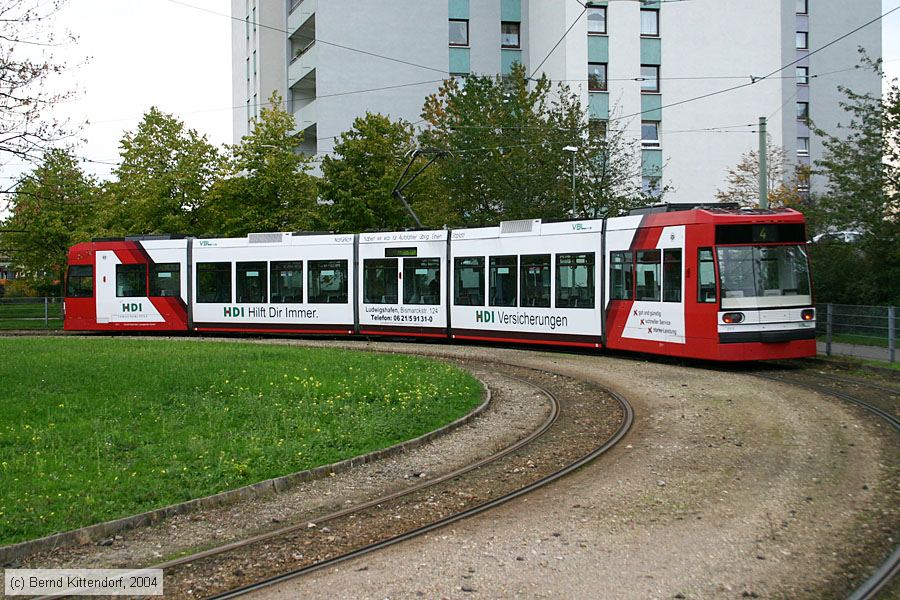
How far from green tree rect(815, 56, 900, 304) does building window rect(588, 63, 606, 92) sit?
2465cm

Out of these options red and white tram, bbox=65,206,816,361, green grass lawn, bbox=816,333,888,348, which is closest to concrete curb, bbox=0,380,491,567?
red and white tram, bbox=65,206,816,361

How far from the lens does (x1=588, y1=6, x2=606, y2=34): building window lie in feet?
149

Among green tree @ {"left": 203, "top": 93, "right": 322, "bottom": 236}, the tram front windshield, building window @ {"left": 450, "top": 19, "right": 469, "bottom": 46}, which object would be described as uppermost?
building window @ {"left": 450, "top": 19, "right": 469, "bottom": 46}

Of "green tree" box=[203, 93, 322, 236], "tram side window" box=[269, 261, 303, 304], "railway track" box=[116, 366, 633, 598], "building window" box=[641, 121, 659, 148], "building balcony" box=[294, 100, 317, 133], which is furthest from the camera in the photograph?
"building balcony" box=[294, 100, 317, 133]

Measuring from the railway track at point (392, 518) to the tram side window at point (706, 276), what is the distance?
616 centimetres

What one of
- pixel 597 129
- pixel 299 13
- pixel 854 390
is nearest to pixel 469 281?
pixel 854 390

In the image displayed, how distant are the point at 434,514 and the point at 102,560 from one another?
2716 millimetres

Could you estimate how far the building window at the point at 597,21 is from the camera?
45.5 meters

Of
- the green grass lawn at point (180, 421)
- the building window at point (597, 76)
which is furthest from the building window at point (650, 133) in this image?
the green grass lawn at point (180, 421)

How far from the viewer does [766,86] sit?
4694cm

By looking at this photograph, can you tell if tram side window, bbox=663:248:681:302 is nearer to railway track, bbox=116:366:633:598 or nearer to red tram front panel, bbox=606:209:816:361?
red tram front panel, bbox=606:209:816:361

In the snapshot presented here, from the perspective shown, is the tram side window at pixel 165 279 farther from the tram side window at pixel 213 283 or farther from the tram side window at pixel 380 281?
the tram side window at pixel 380 281

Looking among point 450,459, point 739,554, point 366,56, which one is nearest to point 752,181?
point 366,56

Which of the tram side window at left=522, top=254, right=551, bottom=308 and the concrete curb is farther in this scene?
the tram side window at left=522, top=254, right=551, bottom=308
